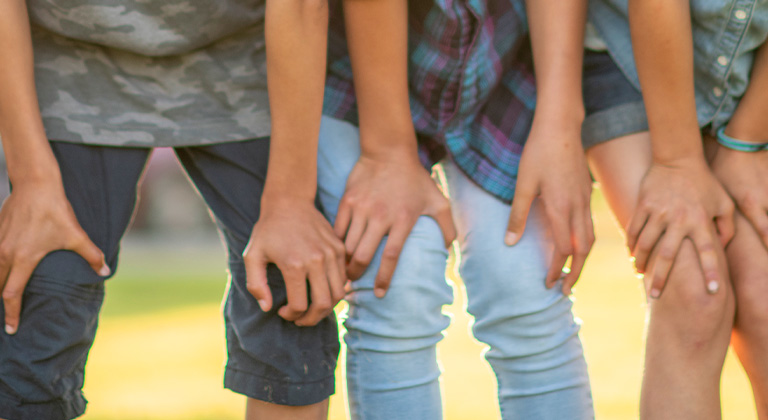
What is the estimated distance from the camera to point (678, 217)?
1119 mm

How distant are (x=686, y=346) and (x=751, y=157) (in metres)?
0.30

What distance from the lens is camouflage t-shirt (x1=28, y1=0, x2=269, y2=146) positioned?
115cm

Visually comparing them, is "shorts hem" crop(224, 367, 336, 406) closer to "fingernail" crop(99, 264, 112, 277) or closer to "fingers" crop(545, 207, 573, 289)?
"fingernail" crop(99, 264, 112, 277)

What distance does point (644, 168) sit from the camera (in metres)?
1.19

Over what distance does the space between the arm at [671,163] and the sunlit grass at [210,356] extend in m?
0.99

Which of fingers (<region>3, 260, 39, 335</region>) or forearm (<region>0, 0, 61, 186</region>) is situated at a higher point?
forearm (<region>0, 0, 61, 186</region>)

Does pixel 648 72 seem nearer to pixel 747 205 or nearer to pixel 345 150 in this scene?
pixel 747 205

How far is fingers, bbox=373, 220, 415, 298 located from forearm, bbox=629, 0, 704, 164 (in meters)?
0.38

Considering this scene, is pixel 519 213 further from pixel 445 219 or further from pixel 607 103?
pixel 607 103

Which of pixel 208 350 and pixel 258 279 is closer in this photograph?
pixel 258 279

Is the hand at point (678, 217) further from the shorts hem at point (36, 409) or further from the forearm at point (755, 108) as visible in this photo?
the shorts hem at point (36, 409)

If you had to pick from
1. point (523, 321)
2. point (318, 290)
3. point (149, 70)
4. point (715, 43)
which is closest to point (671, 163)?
point (715, 43)

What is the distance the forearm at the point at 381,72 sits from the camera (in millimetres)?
1109

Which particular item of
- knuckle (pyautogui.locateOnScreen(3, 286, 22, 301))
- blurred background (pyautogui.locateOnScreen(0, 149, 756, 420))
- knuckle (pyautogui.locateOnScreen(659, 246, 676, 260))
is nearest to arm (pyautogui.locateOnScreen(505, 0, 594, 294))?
knuckle (pyautogui.locateOnScreen(659, 246, 676, 260))
